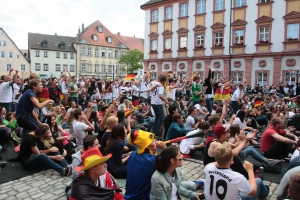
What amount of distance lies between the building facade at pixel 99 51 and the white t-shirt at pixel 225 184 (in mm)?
59662

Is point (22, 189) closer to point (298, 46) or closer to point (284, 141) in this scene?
point (284, 141)

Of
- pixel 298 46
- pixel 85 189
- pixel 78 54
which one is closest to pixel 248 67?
pixel 298 46

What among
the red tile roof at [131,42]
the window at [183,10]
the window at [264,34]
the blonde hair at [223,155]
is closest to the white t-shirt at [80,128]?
the blonde hair at [223,155]

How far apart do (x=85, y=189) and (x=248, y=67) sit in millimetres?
27301

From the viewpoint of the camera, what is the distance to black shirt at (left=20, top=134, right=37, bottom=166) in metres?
5.76

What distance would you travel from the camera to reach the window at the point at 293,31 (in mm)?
24734

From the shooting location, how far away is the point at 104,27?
67875mm

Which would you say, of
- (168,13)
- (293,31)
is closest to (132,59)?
(168,13)

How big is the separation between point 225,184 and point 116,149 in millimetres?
2257

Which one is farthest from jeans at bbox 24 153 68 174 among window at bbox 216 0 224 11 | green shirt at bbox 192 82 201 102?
window at bbox 216 0 224 11

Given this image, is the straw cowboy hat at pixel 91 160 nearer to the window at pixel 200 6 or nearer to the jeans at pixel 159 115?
the jeans at pixel 159 115

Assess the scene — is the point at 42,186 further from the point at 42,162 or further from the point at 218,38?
the point at 218,38

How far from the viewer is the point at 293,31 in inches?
982

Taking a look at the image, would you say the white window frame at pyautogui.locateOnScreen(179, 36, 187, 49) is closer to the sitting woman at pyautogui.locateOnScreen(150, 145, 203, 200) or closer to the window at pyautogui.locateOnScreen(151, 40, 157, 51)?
the window at pyautogui.locateOnScreen(151, 40, 157, 51)
